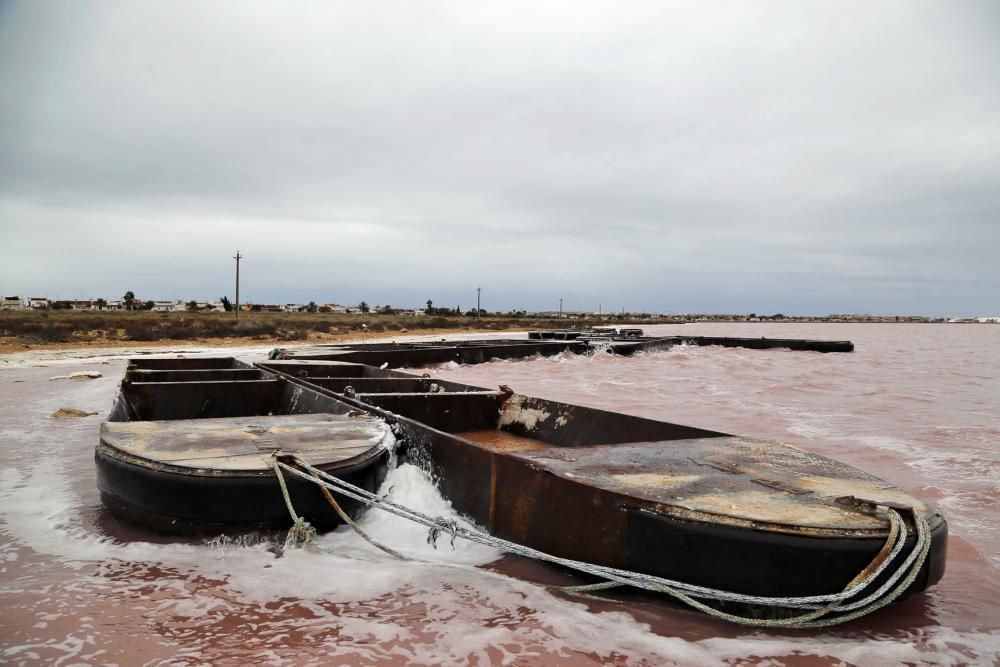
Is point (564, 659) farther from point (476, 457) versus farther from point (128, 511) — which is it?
point (128, 511)

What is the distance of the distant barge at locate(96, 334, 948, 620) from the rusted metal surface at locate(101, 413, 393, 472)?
1 centimetres

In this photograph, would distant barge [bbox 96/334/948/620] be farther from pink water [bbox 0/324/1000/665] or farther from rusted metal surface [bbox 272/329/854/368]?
rusted metal surface [bbox 272/329/854/368]

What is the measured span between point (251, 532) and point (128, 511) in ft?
3.12

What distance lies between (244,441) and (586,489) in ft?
8.76

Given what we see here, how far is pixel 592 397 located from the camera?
1291 cm

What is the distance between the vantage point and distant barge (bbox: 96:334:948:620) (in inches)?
111

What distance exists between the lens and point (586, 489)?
329 cm

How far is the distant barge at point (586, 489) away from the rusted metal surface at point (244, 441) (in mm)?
15

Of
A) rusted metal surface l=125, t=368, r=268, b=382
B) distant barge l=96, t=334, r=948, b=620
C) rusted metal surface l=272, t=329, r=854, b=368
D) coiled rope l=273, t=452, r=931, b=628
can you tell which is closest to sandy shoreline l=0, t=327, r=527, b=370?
rusted metal surface l=272, t=329, r=854, b=368

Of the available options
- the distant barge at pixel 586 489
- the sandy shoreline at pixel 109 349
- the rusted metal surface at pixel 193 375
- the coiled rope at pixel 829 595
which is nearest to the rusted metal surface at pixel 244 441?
the distant barge at pixel 586 489

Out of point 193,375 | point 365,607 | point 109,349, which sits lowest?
point 109,349

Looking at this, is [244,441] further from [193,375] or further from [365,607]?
[193,375]

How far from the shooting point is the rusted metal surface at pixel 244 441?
4.04m

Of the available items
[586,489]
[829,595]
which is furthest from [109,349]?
[829,595]
